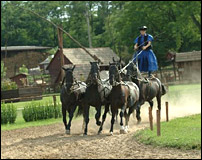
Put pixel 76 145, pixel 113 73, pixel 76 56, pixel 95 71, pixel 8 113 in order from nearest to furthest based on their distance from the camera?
1. pixel 76 145
2. pixel 113 73
3. pixel 95 71
4. pixel 8 113
5. pixel 76 56

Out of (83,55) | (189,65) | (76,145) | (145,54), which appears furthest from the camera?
(83,55)

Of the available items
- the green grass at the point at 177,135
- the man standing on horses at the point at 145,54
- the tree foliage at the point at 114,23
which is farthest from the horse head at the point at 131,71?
the tree foliage at the point at 114,23

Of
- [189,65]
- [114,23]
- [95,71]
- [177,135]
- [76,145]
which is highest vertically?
[114,23]

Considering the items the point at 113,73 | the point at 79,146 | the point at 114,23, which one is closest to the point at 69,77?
the point at 113,73

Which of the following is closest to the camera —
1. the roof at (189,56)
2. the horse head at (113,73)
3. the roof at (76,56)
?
the horse head at (113,73)

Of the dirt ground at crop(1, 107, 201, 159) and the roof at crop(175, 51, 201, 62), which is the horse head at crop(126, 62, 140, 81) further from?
the roof at crop(175, 51, 201, 62)

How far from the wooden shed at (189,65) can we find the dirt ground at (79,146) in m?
36.1

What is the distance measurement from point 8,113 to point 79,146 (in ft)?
34.7

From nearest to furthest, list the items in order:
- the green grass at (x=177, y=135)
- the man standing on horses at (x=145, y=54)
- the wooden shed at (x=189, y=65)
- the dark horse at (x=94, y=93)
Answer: the green grass at (x=177, y=135) < the dark horse at (x=94, y=93) < the man standing on horses at (x=145, y=54) < the wooden shed at (x=189, y=65)

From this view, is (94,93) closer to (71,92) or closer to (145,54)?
(71,92)

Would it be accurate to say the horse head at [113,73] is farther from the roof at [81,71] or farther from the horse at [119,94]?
→ the roof at [81,71]

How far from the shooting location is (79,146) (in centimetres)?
1409

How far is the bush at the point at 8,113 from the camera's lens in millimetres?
23859

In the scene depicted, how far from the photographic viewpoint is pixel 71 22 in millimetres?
87500
